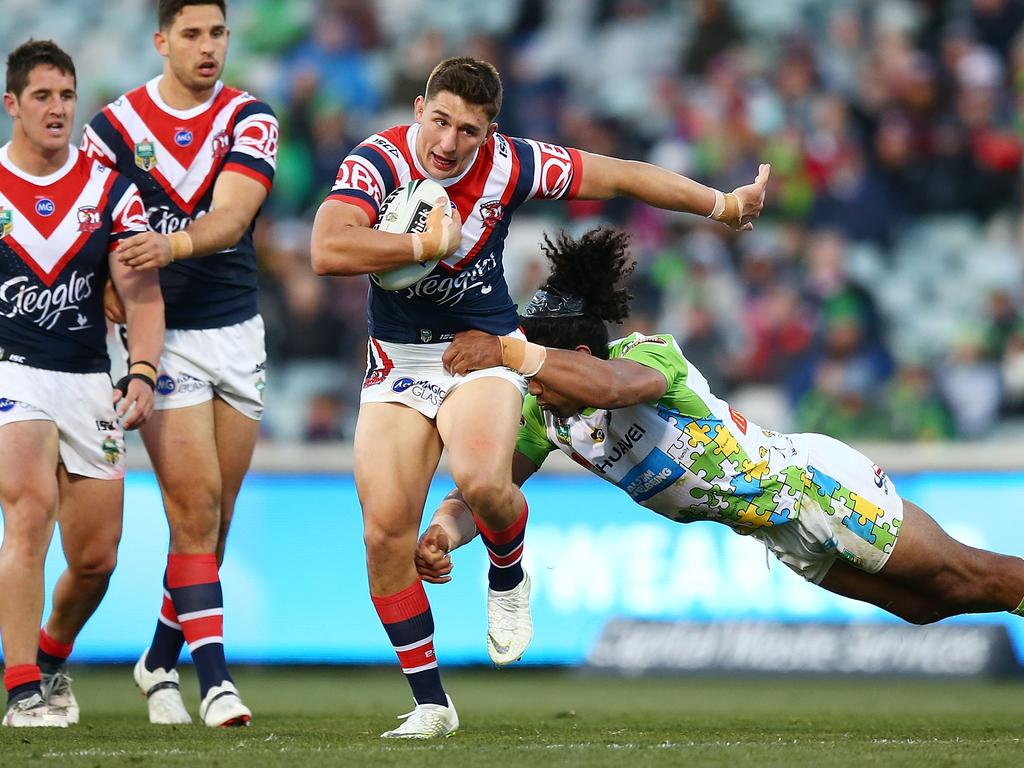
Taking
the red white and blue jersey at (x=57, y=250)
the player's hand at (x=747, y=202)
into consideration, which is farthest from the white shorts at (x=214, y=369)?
the player's hand at (x=747, y=202)

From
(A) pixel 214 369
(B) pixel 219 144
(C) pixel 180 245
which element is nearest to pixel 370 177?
(C) pixel 180 245

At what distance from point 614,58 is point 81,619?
29.1ft

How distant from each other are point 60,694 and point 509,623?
7.34 feet

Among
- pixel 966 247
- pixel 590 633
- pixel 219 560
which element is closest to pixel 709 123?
pixel 966 247

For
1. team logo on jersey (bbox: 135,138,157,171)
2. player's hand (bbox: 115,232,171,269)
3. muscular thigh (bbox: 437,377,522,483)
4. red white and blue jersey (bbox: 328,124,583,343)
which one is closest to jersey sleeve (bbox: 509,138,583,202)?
red white and blue jersey (bbox: 328,124,583,343)

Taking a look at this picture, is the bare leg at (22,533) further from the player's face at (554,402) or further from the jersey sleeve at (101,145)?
the player's face at (554,402)

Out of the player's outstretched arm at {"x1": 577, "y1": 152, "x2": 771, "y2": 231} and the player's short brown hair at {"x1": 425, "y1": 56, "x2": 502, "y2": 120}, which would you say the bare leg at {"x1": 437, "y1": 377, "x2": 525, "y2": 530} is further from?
the player's short brown hair at {"x1": 425, "y1": 56, "x2": 502, "y2": 120}

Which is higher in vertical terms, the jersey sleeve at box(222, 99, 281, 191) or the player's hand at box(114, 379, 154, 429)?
the jersey sleeve at box(222, 99, 281, 191)

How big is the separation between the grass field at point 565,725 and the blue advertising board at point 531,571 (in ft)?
0.86

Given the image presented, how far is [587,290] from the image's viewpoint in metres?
6.18

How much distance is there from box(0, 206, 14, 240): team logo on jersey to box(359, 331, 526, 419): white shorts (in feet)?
5.38

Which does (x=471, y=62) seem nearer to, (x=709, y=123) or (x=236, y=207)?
(x=236, y=207)

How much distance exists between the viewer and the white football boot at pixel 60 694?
657cm

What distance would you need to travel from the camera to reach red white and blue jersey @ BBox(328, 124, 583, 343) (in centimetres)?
581
